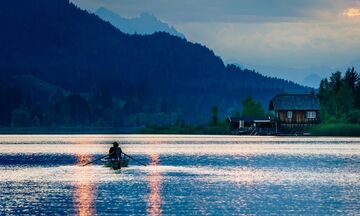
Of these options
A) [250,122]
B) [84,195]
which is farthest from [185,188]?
[250,122]

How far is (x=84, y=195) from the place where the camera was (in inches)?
2180

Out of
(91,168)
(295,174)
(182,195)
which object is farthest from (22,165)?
(182,195)

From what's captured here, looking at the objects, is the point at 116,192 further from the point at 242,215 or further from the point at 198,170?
the point at 198,170

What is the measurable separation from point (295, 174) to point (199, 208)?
2841 centimetres

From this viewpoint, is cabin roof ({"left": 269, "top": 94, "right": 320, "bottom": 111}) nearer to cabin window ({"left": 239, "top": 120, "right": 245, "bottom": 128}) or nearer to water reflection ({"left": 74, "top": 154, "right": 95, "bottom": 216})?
cabin window ({"left": 239, "top": 120, "right": 245, "bottom": 128})

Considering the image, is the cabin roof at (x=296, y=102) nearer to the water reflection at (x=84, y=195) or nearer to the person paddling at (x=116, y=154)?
the person paddling at (x=116, y=154)

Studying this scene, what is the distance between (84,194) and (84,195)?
63 centimetres

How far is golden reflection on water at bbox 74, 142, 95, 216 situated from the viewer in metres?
47.2

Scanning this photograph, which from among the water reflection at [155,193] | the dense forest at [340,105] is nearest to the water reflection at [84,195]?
the water reflection at [155,193]

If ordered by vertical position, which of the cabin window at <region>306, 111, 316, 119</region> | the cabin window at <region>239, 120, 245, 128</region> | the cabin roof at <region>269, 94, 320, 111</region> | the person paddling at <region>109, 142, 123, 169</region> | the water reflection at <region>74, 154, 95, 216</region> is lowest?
the water reflection at <region>74, 154, 95, 216</region>

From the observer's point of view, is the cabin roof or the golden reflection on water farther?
the cabin roof

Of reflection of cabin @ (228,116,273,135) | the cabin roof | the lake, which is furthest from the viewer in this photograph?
reflection of cabin @ (228,116,273,135)

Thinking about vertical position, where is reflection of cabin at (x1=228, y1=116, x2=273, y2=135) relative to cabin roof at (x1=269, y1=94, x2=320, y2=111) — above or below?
below

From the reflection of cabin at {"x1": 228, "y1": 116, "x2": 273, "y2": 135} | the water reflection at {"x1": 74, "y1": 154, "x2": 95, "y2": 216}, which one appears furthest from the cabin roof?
the water reflection at {"x1": 74, "y1": 154, "x2": 95, "y2": 216}
